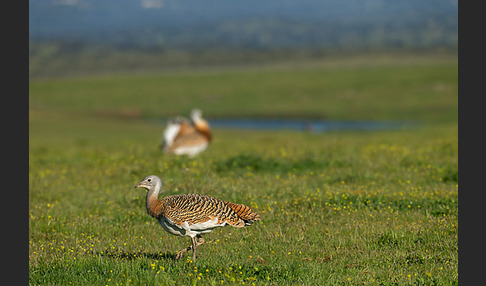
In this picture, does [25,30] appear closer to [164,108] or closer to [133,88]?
[164,108]

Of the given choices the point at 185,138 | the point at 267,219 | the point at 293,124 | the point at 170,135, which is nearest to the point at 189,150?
the point at 185,138

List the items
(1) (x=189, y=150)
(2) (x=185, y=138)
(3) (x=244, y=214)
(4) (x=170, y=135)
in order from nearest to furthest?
(3) (x=244, y=214) → (1) (x=189, y=150) → (2) (x=185, y=138) → (4) (x=170, y=135)

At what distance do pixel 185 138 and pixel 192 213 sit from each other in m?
13.1

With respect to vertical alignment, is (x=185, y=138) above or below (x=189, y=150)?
above

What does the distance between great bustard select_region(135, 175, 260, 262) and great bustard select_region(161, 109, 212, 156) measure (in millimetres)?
12110

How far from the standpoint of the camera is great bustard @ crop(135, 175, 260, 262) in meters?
8.20

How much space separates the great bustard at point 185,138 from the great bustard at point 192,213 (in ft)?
39.7

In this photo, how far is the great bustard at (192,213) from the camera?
820cm

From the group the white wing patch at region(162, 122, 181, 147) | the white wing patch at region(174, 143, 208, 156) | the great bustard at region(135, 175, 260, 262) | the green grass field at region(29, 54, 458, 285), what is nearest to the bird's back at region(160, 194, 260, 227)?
the great bustard at region(135, 175, 260, 262)

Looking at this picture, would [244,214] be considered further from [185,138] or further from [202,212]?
[185,138]

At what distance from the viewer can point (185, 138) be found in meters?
21.2

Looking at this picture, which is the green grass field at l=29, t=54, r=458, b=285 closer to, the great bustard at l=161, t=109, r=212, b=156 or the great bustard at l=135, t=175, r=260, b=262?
the great bustard at l=135, t=175, r=260, b=262

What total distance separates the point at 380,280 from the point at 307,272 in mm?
937

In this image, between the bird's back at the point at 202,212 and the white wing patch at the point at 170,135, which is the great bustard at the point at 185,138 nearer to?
the white wing patch at the point at 170,135
